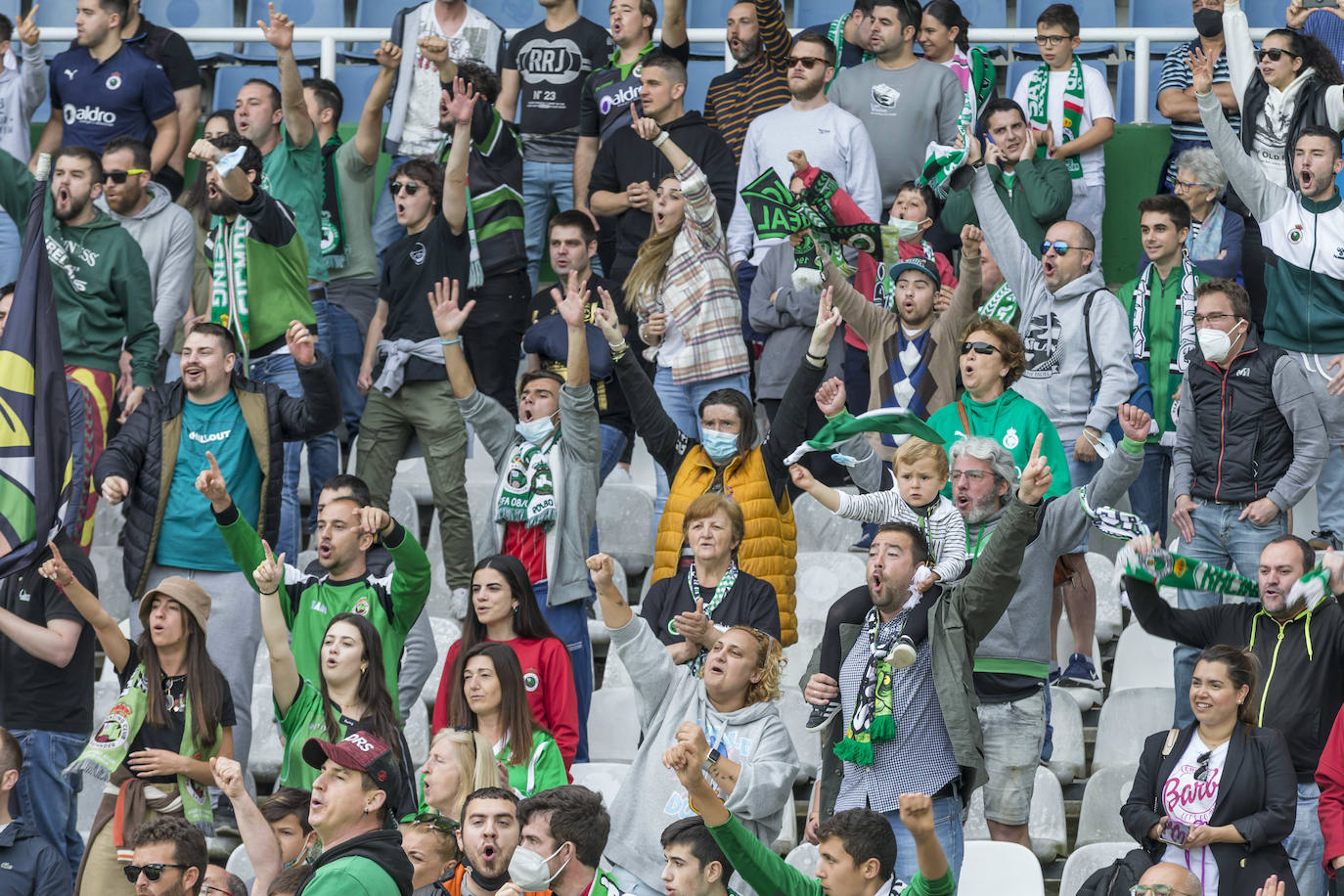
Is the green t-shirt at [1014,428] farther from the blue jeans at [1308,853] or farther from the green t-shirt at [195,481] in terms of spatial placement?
the green t-shirt at [195,481]

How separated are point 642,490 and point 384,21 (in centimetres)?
469

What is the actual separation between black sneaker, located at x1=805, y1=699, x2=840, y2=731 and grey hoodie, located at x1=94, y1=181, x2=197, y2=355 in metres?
4.14

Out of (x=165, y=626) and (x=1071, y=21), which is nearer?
(x=165, y=626)

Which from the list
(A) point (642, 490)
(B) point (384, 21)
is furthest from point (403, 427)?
(B) point (384, 21)

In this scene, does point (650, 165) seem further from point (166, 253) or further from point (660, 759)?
point (660, 759)

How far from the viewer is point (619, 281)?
9391mm

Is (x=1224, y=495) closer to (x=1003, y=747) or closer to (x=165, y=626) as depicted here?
(x=1003, y=747)

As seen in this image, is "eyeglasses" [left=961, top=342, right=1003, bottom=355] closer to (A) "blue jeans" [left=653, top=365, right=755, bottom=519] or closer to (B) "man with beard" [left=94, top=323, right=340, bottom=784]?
(A) "blue jeans" [left=653, top=365, right=755, bottom=519]

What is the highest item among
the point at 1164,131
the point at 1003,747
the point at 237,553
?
the point at 1164,131

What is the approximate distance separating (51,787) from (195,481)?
1352 millimetres

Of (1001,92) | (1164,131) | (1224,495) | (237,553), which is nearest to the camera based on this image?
(237,553)

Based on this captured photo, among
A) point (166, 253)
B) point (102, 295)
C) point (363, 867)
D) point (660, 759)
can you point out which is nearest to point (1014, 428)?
point (660, 759)

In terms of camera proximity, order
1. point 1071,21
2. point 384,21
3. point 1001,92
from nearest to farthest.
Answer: point 1071,21 → point 1001,92 → point 384,21

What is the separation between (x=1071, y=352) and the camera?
8.33 metres
